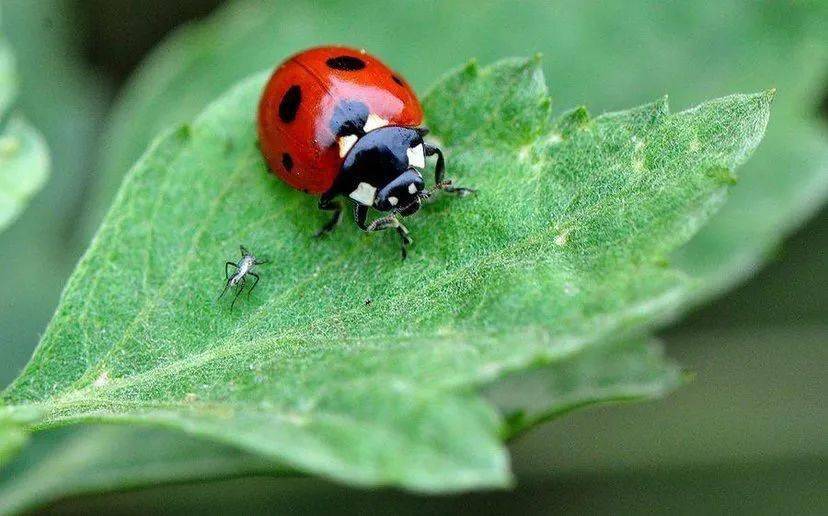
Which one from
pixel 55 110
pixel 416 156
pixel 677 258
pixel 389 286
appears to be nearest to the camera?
pixel 389 286

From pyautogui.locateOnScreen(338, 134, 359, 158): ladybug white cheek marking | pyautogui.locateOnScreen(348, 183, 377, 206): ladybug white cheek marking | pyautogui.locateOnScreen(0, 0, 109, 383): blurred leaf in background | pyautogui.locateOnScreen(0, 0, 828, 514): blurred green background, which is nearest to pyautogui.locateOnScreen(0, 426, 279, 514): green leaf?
pyautogui.locateOnScreen(0, 0, 828, 514): blurred green background

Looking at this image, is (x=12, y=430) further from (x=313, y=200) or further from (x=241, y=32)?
(x=241, y=32)

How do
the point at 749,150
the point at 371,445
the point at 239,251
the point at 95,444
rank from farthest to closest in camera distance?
the point at 95,444 < the point at 239,251 < the point at 749,150 < the point at 371,445

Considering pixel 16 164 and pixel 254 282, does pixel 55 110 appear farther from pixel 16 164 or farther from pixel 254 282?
pixel 254 282

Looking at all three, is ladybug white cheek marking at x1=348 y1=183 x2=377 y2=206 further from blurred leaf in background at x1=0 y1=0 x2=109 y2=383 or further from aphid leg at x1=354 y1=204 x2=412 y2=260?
blurred leaf in background at x1=0 y1=0 x2=109 y2=383

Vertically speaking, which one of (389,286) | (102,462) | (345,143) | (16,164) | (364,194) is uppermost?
(345,143)

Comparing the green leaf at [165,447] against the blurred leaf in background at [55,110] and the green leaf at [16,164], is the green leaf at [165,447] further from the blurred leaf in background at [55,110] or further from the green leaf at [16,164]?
the blurred leaf in background at [55,110]

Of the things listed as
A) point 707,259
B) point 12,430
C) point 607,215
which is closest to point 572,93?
point 707,259

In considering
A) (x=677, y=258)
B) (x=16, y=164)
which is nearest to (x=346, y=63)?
(x=16, y=164)
